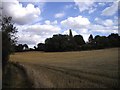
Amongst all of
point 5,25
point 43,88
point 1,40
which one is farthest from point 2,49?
point 5,25

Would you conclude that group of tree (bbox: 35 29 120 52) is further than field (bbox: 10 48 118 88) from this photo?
Yes

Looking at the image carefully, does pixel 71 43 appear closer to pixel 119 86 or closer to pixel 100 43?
pixel 100 43

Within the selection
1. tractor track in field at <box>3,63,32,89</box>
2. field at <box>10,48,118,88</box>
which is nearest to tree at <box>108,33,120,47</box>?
field at <box>10,48,118,88</box>

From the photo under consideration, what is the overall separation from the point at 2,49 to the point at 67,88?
17258 millimetres

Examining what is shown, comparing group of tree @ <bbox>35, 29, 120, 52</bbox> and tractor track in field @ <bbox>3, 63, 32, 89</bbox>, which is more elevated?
group of tree @ <bbox>35, 29, 120, 52</bbox>

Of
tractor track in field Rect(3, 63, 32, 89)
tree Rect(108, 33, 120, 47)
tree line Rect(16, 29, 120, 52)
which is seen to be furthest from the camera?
tree line Rect(16, 29, 120, 52)

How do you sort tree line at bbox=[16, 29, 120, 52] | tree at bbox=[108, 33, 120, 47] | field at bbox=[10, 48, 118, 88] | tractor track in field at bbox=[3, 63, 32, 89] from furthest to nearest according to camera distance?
tree line at bbox=[16, 29, 120, 52] → tree at bbox=[108, 33, 120, 47] → tractor track in field at bbox=[3, 63, 32, 89] → field at bbox=[10, 48, 118, 88]

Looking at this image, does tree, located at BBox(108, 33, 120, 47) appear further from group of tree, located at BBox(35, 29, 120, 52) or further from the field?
the field

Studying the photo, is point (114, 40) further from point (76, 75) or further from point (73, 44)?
point (76, 75)

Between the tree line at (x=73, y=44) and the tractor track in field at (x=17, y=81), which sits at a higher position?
the tree line at (x=73, y=44)

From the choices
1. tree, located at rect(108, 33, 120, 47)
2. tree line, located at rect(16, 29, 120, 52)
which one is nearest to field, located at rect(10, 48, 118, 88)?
tree, located at rect(108, 33, 120, 47)

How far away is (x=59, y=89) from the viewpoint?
1433cm

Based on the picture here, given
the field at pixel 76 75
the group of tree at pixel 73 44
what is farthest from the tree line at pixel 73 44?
the field at pixel 76 75

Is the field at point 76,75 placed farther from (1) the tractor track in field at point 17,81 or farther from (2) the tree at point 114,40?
(2) the tree at point 114,40
